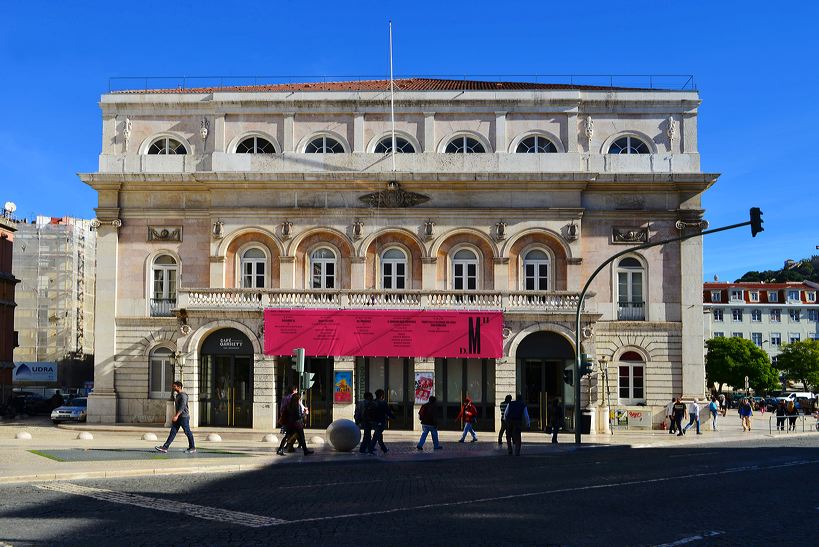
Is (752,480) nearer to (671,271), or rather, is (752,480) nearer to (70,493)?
(70,493)

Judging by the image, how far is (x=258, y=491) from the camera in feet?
53.2

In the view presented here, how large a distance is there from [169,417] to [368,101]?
1499 cm

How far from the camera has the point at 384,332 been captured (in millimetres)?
35750

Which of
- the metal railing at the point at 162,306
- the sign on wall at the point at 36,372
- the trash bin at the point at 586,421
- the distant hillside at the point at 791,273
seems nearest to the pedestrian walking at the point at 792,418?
the trash bin at the point at 586,421

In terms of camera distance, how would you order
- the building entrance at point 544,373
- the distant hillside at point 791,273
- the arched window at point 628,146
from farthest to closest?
the distant hillside at point 791,273
the arched window at point 628,146
the building entrance at point 544,373

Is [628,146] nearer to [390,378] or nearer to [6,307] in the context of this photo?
[390,378]

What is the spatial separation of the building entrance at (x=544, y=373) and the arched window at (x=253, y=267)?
10.9m

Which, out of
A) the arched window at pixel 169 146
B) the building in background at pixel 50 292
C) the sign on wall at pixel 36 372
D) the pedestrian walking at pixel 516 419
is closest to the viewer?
the pedestrian walking at pixel 516 419

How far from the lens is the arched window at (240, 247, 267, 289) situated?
126 ft

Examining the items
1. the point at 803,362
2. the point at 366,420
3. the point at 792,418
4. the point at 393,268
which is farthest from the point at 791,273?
the point at 366,420

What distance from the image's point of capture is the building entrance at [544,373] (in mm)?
35875

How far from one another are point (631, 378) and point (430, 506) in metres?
25.0

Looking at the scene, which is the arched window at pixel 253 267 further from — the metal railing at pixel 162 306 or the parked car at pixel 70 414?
the parked car at pixel 70 414

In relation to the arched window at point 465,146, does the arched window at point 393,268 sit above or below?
below
